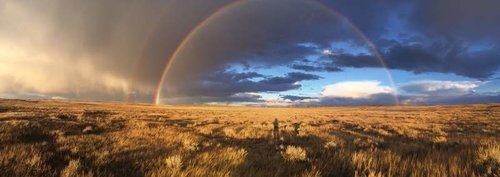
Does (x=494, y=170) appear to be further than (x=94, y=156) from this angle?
No

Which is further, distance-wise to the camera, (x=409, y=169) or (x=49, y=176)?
(x=409, y=169)

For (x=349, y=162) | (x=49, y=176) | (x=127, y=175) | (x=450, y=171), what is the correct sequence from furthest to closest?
(x=349, y=162) < (x=450, y=171) < (x=127, y=175) < (x=49, y=176)

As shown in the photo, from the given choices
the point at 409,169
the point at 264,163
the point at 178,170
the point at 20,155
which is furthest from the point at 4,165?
the point at 409,169

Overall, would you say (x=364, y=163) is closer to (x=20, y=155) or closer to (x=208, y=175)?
(x=208, y=175)

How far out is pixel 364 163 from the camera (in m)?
6.18

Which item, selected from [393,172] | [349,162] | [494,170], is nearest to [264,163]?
[349,162]

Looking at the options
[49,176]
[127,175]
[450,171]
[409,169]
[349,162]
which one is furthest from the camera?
[349,162]

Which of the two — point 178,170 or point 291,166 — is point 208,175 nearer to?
point 178,170

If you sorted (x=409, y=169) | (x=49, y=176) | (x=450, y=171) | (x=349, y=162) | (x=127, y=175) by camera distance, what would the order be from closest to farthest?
1. (x=49, y=176)
2. (x=127, y=175)
3. (x=450, y=171)
4. (x=409, y=169)
5. (x=349, y=162)

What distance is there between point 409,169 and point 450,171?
637 mm

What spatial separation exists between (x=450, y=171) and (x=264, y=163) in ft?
9.38

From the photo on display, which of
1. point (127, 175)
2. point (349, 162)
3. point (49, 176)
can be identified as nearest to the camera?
point (49, 176)

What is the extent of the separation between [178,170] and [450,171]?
4.02 metres

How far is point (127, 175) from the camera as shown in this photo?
4891 millimetres
